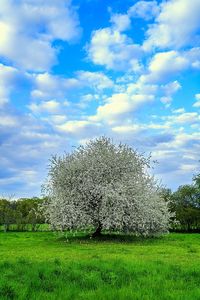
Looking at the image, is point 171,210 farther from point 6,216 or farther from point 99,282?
point 99,282

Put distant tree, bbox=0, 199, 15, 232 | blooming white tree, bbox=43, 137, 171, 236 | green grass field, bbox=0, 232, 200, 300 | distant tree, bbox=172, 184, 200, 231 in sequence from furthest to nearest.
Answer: distant tree, bbox=172, 184, 200, 231
distant tree, bbox=0, 199, 15, 232
blooming white tree, bbox=43, 137, 171, 236
green grass field, bbox=0, 232, 200, 300

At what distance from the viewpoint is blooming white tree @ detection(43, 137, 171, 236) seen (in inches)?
1870

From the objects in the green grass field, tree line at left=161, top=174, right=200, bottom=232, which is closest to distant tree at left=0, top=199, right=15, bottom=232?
tree line at left=161, top=174, right=200, bottom=232

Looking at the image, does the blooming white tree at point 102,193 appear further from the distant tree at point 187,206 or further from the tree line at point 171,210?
the distant tree at point 187,206

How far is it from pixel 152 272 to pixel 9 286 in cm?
691

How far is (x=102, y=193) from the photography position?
4756 centimetres

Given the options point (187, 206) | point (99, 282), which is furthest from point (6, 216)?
point (99, 282)

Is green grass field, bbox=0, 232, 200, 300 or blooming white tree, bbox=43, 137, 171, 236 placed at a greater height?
blooming white tree, bbox=43, 137, 171, 236

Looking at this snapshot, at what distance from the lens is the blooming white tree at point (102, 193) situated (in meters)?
47.5

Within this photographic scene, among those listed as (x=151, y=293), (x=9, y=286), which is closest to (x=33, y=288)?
(x=9, y=286)

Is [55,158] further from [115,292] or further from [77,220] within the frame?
[115,292]

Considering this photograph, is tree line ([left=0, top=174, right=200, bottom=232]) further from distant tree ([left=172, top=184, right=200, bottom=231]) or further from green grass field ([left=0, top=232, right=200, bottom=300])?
green grass field ([left=0, top=232, right=200, bottom=300])

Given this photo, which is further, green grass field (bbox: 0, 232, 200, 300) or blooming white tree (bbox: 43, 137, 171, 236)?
blooming white tree (bbox: 43, 137, 171, 236)

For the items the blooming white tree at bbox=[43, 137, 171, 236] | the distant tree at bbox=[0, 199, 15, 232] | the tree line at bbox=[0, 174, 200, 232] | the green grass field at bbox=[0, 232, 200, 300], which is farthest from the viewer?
the tree line at bbox=[0, 174, 200, 232]
